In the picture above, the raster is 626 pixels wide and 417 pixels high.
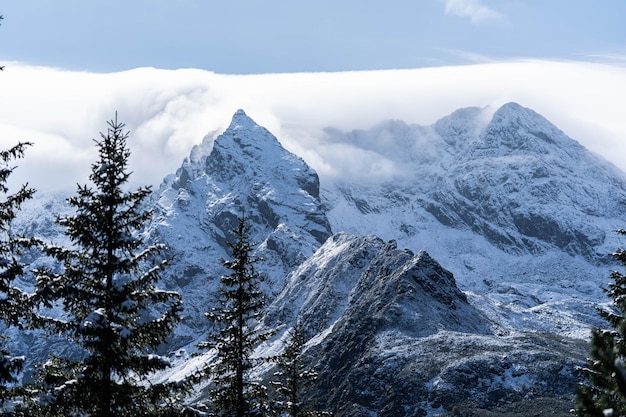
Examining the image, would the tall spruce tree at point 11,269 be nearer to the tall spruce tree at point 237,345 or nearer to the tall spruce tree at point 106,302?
the tall spruce tree at point 106,302

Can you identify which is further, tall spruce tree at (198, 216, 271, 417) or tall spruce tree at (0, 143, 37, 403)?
tall spruce tree at (198, 216, 271, 417)

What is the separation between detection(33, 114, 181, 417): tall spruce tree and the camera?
86.7 ft

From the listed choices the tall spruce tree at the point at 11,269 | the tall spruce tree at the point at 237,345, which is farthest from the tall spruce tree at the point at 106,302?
the tall spruce tree at the point at 237,345

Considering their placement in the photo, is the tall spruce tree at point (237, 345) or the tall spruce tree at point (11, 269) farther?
the tall spruce tree at point (237, 345)

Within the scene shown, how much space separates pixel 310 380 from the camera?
168 feet

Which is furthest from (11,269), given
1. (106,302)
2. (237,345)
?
(237,345)

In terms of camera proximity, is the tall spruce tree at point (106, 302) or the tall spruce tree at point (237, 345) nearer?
the tall spruce tree at point (106, 302)

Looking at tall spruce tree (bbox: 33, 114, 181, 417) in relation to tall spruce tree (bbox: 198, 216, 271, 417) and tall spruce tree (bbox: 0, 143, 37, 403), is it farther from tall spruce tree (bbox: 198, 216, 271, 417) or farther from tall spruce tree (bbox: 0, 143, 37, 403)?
tall spruce tree (bbox: 198, 216, 271, 417)

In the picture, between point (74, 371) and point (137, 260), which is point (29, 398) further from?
point (137, 260)

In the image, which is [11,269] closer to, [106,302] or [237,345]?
[106,302]

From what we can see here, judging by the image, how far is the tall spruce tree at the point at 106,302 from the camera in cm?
2642

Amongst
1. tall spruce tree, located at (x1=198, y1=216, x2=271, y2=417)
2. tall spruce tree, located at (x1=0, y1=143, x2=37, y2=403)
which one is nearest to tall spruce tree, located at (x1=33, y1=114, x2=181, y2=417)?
tall spruce tree, located at (x1=0, y1=143, x2=37, y2=403)

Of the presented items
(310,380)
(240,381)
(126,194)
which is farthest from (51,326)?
(310,380)

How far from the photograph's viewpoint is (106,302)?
1085 inches
